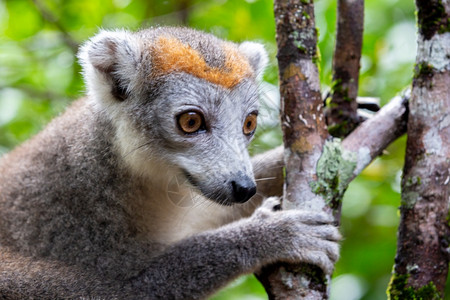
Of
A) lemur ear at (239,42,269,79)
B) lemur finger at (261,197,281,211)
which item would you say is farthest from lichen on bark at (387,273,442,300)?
lemur ear at (239,42,269,79)

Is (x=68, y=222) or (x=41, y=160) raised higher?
(x=41, y=160)

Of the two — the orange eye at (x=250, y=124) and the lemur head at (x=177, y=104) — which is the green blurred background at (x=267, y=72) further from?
the lemur head at (x=177, y=104)

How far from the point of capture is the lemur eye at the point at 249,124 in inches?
203

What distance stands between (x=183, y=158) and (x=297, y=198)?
106 cm

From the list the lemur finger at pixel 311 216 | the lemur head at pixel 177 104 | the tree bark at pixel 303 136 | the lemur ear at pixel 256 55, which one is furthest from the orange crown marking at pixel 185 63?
the lemur finger at pixel 311 216

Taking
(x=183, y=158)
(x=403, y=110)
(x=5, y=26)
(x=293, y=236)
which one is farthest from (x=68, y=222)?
(x=5, y=26)

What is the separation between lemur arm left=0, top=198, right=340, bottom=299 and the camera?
4.84m

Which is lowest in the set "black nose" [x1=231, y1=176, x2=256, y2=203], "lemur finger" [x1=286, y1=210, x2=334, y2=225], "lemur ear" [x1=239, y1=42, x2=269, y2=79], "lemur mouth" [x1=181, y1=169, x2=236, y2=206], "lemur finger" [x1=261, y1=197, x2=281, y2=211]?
"lemur finger" [x1=261, y1=197, x2=281, y2=211]

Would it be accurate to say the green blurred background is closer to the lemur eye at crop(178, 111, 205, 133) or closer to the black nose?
the lemur eye at crop(178, 111, 205, 133)

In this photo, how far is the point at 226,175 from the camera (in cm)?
460

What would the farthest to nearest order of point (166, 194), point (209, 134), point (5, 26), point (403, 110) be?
point (5, 26)
point (166, 194)
point (403, 110)
point (209, 134)

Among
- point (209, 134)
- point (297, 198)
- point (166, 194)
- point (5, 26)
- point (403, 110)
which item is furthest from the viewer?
point (5, 26)

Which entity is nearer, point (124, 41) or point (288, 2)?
point (288, 2)

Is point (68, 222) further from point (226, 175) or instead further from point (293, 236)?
point (293, 236)
